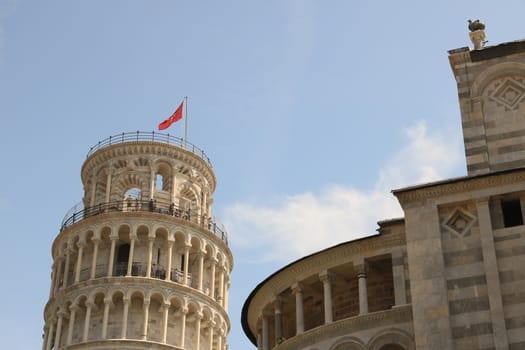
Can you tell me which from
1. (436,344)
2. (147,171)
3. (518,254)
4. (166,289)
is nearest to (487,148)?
(518,254)

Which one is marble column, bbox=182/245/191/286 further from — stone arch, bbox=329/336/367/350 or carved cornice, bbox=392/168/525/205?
carved cornice, bbox=392/168/525/205

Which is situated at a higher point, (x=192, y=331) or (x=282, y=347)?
(x=192, y=331)

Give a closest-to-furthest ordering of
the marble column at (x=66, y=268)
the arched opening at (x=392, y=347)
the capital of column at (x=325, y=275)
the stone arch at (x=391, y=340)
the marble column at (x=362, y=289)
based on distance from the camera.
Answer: the stone arch at (x=391, y=340) → the arched opening at (x=392, y=347) → the marble column at (x=362, y=289) → the capital of column at (x=325, y=275) → the marble column at (x=66, y=268)

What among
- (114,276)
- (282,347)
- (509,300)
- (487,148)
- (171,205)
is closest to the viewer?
(509,300)

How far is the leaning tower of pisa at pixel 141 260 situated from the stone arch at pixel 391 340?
2907cm

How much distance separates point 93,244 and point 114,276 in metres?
3.35

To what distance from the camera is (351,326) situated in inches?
1312

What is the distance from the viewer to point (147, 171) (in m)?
66.8

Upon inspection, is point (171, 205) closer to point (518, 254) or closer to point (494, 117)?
point (494, 117)

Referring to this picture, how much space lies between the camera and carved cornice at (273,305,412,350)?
32.2 metres

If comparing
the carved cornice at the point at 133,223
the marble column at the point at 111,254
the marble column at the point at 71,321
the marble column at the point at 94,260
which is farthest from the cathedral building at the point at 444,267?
the carved cornice at the point at 133,223

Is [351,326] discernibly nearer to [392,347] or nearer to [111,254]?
[392,347]

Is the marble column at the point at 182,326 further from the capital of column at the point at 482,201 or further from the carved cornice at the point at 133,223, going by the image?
the capital of column at the point at 482,201

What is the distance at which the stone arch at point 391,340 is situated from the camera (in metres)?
32.0
